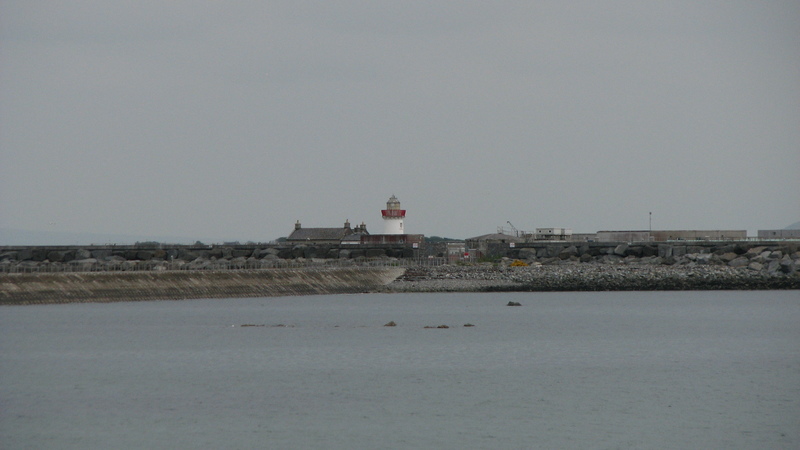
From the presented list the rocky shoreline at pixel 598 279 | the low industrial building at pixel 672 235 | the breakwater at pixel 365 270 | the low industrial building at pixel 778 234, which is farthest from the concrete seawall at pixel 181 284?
the low industrial building at pixel 778 234

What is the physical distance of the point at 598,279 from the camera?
84500 millimetres

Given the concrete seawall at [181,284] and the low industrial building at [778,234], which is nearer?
the concrete seawall at [181,284]

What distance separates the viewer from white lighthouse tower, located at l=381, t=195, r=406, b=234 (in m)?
109

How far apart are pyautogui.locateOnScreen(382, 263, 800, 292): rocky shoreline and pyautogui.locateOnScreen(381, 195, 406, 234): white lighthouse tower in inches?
769

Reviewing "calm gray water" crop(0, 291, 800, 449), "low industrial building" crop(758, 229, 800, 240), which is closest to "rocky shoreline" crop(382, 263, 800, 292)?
"calm gray water" crop(0, 291, 800, 449)

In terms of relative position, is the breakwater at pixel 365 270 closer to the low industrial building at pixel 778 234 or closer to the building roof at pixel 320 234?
the building roof at pixel 320 234

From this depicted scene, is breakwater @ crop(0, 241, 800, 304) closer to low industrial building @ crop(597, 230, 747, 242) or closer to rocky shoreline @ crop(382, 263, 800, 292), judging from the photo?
rocky shoreline @ crop(382, 263, 800, 292)

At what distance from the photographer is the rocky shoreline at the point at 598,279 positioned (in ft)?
266

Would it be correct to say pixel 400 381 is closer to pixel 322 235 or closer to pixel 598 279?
pixel 598 279

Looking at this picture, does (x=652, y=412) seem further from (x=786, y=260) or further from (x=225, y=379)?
(x=786, y=260)

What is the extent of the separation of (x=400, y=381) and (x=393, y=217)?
74.2m

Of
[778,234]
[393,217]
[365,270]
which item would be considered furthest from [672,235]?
[365,270]

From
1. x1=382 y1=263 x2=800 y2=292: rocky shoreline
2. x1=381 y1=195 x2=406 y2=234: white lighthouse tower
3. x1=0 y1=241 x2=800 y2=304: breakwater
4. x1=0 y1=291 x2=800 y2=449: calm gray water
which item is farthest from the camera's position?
x1=381 y1=195 x2=406 y2=234: white lighthouse tower

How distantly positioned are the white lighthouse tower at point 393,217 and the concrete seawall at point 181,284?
2232 centimetres
